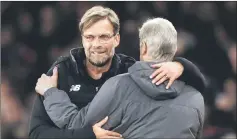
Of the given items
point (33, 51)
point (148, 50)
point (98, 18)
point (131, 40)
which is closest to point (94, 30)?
point (98, 18)

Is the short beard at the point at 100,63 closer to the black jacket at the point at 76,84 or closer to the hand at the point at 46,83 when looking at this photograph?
the black jacket at the point at 76,84

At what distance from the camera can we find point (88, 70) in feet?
9.42

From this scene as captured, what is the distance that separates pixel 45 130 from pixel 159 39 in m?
0.62

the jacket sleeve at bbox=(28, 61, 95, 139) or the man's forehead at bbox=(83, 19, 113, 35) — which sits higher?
the man's forehead at bbox=(83, 19, 113, 35)

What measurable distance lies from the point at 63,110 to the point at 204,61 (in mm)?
2715

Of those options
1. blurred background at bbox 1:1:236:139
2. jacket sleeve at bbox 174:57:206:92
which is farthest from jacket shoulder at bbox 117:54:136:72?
blurred background at bbox 1:1:236:139

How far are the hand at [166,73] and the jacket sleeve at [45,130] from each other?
1.10 feet

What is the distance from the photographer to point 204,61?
499 cm

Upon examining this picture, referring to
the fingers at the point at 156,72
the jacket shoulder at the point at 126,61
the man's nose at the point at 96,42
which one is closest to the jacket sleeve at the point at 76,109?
the fingers at the point at 156,72

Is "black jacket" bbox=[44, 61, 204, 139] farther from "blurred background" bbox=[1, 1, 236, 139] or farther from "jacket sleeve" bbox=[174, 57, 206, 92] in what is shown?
"blurred background" bbox=[1, 1, 236, 139]

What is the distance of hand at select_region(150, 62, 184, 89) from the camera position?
240 centimetres

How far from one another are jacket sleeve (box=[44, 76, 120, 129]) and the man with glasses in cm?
3

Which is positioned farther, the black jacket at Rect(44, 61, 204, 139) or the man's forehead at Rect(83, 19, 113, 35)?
the man's forehead at Rect(83, 19, 113, 35)

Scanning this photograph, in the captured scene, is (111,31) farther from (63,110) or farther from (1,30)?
(1,30)
